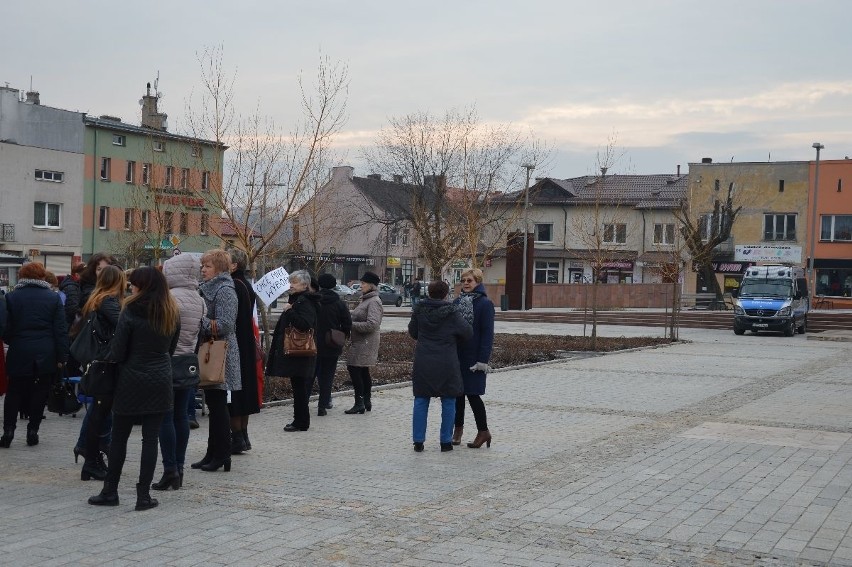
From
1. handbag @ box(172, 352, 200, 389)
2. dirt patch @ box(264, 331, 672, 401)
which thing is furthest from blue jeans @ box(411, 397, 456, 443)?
dirt patch @ box(264, 331, 672, 401)

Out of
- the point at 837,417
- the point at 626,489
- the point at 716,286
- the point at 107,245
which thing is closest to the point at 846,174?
the point at 716,286

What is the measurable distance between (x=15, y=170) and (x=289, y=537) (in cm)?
5063

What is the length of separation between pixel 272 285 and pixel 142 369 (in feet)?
15.2

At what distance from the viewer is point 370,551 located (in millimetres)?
6578

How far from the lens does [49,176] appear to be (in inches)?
2174

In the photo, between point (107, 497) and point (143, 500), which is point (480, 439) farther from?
point (107, 497)

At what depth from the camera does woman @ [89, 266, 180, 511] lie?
300 inches

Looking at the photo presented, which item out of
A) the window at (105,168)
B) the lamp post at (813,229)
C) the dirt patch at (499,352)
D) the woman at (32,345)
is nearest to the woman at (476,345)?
the woman at (32,345)

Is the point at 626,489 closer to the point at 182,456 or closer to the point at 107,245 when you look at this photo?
the point at 182,456

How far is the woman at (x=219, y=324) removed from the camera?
8.98 meters

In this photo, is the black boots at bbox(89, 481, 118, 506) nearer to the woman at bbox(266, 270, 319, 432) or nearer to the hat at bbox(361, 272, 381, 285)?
the woman at bbox(266, 270, 319, 432)

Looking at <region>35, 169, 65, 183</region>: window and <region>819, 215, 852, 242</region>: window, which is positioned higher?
<region>35, 169, 65, 183</region>: window

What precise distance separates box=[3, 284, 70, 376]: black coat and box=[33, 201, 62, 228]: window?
4690 cm

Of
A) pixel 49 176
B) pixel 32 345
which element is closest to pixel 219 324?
pixel 32 345
